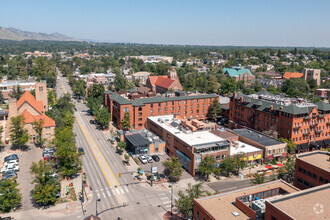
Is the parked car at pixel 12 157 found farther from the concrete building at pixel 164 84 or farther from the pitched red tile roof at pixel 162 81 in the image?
the pitched red tile roof at pixel 162 81

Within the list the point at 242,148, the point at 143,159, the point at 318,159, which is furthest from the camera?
the point at 242,148

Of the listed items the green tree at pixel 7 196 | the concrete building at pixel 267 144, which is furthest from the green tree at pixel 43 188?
the concrete building at pixel 267 144

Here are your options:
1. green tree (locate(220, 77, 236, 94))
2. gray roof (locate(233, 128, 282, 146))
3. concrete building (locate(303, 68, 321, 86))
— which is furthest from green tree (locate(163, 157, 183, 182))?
concrete building (locate(303, 68, 321, 86))

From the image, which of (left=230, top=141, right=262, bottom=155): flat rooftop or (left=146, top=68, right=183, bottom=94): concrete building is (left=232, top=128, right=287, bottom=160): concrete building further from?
(left=146, top=68, right=183, bottom=94): concrete building

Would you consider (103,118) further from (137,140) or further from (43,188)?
(43,188)

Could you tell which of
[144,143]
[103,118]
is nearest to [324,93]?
[144,143]

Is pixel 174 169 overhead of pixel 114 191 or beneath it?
overhead

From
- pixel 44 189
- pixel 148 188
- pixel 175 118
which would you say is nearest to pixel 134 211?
pixel 148 188
